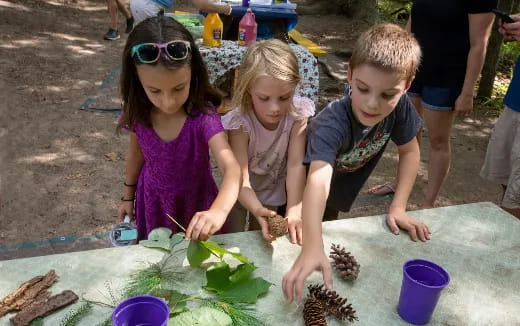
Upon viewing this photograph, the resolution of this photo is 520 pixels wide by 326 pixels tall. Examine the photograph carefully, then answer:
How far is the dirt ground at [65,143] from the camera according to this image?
10.5 ft

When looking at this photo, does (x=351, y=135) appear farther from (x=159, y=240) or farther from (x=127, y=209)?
(x=127, y=209)

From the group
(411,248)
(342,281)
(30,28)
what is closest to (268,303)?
(342,281)

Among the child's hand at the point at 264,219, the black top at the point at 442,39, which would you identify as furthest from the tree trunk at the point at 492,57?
the child's hand at the point at 264,219

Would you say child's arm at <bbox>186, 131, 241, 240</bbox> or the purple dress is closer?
child's arm at <bbox>186, 131, 241, 240</bbox>

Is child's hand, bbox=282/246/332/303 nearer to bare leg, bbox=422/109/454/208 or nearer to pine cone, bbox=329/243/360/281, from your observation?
pine cone, bbox=329/243/360/281

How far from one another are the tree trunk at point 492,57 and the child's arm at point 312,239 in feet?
15.5

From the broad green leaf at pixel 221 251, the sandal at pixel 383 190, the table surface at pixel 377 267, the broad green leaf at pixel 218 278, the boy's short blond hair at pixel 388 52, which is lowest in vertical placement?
the sandal at pixel 383 190

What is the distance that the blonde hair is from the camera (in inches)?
69.4

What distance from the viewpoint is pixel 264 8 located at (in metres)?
4.42

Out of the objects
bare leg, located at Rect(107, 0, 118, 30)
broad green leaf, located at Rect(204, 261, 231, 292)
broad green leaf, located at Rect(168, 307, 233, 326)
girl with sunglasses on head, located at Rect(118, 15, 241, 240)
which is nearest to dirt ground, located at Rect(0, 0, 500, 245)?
bare leg, located at Rect(107, 0, 118, 30)

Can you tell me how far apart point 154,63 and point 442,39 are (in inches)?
77.9

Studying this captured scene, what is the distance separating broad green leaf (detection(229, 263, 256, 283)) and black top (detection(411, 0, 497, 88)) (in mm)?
2078

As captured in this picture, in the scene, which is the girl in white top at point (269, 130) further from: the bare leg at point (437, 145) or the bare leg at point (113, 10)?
the bare leg at point (113, 10)

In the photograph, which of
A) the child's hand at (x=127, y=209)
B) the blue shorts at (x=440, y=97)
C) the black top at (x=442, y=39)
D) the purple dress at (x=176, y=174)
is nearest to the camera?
the purple dress at (x=176, y=174)
